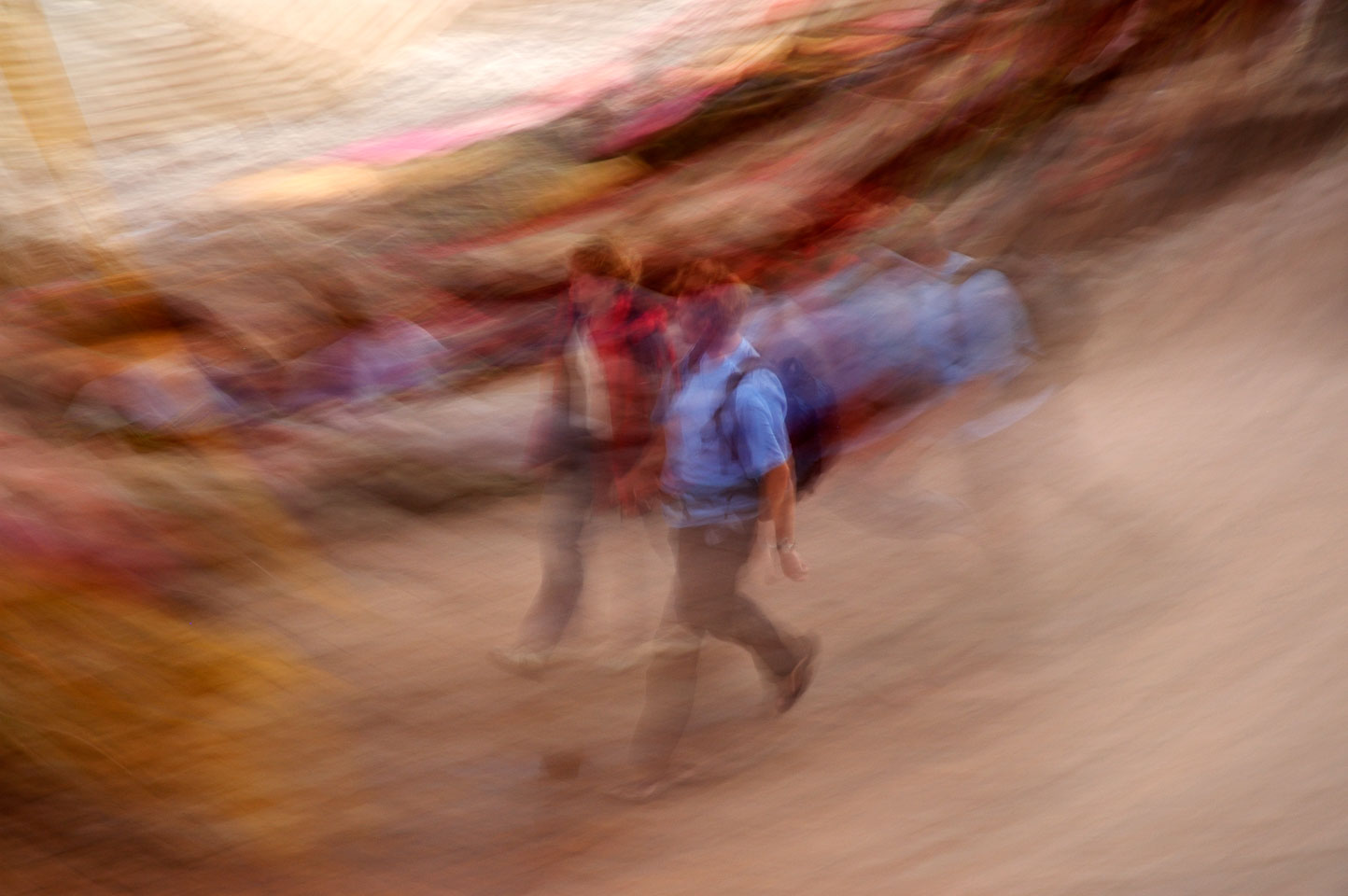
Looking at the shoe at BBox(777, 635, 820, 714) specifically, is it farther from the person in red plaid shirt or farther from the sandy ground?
the person in red plaid shirt

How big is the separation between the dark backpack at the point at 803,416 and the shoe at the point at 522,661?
25 centimetres

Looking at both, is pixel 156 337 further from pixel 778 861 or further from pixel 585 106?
pixel 778 861

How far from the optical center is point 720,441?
109 centimetres

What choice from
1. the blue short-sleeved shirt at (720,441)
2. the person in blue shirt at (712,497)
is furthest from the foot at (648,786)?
the blue short-sleeved shirt at (720,441)

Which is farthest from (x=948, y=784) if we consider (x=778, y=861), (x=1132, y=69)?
(x=1132, y=69)

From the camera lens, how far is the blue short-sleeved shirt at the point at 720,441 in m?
1.08

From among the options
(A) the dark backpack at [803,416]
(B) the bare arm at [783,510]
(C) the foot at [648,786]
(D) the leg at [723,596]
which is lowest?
(C) the foot at [648,786]

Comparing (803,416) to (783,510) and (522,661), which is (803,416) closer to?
(783,510)

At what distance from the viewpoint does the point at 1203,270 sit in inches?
46.2

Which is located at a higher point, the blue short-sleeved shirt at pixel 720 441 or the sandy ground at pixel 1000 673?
the blue short-sleeved shirt at pixel 720 441

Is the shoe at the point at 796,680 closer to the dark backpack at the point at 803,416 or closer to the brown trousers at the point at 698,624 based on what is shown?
the brown trousers at the point at 698,624

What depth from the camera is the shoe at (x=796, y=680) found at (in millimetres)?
1127

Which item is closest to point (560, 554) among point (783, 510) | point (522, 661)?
point (522, 661)

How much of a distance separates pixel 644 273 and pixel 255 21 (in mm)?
425
